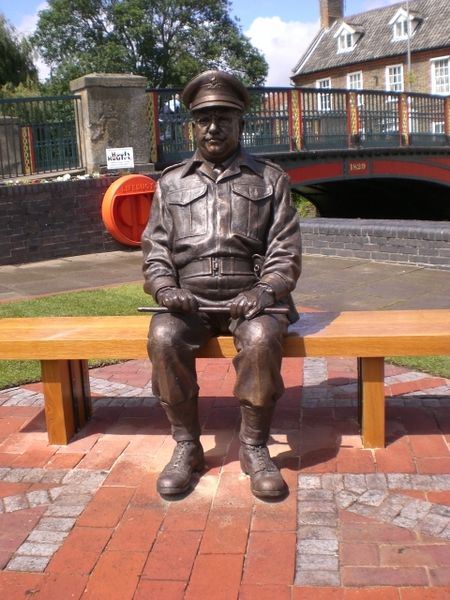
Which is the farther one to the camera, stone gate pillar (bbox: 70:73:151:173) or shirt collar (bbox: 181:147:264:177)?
stone gate pillar (bbox: 70:73:151:173)

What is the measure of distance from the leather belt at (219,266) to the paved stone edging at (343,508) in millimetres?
1012

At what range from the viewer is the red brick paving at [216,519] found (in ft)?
8.05

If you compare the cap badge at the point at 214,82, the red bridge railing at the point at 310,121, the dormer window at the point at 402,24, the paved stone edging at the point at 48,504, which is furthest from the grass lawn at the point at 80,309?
the dormer window at the point at 402,24

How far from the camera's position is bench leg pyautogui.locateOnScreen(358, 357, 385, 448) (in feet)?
11.6

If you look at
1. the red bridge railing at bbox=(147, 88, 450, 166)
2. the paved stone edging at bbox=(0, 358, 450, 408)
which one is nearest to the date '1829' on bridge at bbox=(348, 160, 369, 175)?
the red bridge railing at bbox=(147, 88, 450, 166)

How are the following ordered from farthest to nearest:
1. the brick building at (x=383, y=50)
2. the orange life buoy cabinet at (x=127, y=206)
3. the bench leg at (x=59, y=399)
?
the brick building at (x=383, y=50)
the orange life buoy cabinet at (x=127, y=206)
the bench leg at (x=59, y=399)

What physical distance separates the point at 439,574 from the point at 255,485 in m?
0.89

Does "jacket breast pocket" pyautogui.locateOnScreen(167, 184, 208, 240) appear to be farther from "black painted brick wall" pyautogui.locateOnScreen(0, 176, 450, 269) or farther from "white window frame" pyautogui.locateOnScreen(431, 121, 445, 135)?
"white window frame" pyautogui.locateOnScreen(431, 121, 445, 135)

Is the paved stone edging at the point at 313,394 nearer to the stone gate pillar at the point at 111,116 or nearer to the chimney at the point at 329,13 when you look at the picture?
the stone gate pillar at the point at 111,116

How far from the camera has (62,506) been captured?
10.1ft

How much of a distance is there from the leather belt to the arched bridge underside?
43.5ft

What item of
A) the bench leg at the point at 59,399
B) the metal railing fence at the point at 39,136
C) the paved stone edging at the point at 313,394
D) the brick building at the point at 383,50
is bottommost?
the paved stone edging at the point at 313,394

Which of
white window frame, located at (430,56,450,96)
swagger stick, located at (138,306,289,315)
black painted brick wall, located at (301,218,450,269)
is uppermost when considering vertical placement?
white window frame, located at (430,56,450,96)

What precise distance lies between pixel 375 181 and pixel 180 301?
22439 mm
